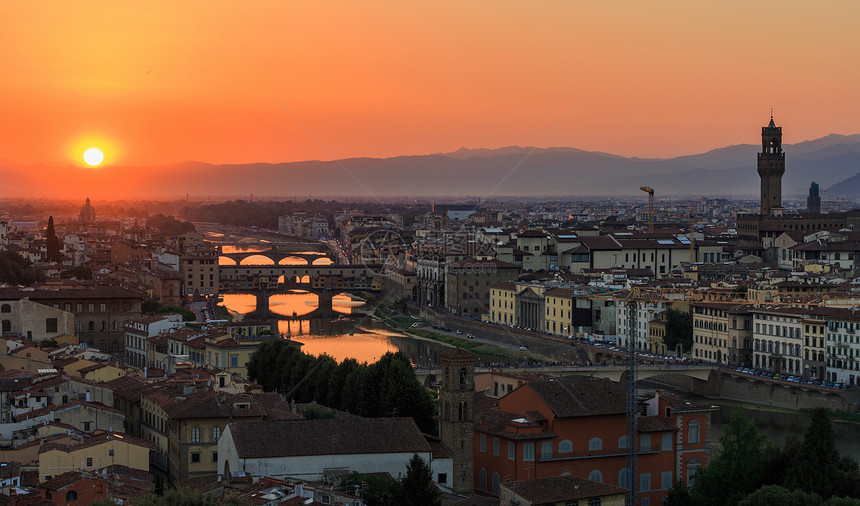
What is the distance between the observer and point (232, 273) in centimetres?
4962

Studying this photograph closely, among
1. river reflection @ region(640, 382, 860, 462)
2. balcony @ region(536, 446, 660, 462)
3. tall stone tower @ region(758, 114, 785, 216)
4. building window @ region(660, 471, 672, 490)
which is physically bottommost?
river reflection @ region(640, 382, 860, 462)

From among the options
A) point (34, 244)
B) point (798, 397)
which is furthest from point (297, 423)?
point (34, 244)

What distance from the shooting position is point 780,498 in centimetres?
1259

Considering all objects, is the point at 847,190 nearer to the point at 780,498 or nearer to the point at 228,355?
the point at 228,355

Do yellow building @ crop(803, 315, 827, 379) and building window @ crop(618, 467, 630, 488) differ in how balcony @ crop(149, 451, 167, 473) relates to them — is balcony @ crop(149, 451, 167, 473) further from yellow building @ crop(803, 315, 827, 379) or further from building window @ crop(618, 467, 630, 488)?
yellow building @ crop(803, 315, 827, 379)

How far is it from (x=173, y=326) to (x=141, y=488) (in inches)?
480

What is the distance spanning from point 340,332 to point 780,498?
24123mm

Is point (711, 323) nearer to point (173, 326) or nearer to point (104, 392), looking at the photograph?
point (173, 326)

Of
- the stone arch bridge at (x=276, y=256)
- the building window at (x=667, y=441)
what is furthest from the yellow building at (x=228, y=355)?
the stone arch bridge at (x=276, y=256)

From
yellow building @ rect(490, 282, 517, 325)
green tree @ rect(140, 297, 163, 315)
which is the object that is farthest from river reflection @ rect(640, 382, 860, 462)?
green tree @ rect(140, 297, 163, 315)

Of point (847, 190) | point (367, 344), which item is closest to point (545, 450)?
point (367, 344)

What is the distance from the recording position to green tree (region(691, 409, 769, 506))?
45.8ft

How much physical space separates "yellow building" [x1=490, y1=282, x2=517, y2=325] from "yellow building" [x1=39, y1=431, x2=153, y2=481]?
22.3m

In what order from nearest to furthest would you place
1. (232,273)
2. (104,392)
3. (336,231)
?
(104,392) < (232,273) < (336,231)
